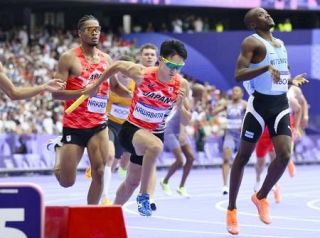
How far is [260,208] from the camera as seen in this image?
1183 cm

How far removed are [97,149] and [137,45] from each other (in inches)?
1087

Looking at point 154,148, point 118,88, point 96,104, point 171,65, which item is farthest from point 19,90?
point 118,88

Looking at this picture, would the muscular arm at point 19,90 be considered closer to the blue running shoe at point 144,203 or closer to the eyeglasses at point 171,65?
the eyeglasses at point 171,65

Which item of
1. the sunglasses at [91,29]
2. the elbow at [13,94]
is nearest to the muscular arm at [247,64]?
the sunglasses at [91,29]

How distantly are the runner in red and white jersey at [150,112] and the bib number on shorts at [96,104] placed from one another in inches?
18.6

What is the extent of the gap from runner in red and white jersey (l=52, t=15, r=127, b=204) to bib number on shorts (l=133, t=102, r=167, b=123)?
1.64 feet

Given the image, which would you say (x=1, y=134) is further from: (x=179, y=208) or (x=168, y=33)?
(x=168, y=33)

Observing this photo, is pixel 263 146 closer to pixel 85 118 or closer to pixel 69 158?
pixel 85 118

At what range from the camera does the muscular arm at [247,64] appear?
11.0 m

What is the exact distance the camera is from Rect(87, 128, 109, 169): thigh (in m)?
11.7

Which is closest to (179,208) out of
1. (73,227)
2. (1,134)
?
(73,227)

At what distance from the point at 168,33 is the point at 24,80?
10.9 meters

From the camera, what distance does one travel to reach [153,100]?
12.2m

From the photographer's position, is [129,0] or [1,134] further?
[129,0]
